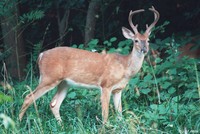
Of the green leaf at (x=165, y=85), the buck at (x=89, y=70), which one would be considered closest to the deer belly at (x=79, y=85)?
the buck at (x=89, y=70)

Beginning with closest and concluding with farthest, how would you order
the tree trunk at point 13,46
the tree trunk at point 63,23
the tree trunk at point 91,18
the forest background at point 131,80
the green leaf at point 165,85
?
the forest background at point 131,80
the green leaf at point 165,85
the tree trunk at point 13,46
the tree trunk at point 91,18
the tree trunk at point 63,23

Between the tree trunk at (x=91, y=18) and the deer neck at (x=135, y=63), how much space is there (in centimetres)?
296

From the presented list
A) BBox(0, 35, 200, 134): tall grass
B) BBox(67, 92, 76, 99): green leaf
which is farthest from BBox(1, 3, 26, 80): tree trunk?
BBox(67, 92, 76, 99): green leaf

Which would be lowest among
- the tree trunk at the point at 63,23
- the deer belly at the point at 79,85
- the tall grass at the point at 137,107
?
the tall grass at the point at 137,107

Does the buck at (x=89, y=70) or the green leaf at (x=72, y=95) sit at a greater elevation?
the buck at (x=89, y=70)

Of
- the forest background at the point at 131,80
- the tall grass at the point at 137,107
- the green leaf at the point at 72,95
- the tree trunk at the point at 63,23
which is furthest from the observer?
the tree trunk at the point at 63,23

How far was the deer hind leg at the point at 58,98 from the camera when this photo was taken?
7691 mm

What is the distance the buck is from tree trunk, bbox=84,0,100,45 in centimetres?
290

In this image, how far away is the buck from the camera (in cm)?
782

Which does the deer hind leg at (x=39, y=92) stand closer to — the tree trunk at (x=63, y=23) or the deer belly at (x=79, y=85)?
the deer belly at (x=79, y=85)

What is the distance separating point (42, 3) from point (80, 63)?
3.64 m

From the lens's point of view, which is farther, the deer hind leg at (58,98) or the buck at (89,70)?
the buck at (89,70)

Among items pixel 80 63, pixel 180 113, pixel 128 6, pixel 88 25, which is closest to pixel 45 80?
pixel 80 63

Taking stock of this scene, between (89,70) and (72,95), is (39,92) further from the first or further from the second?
(89,70)
